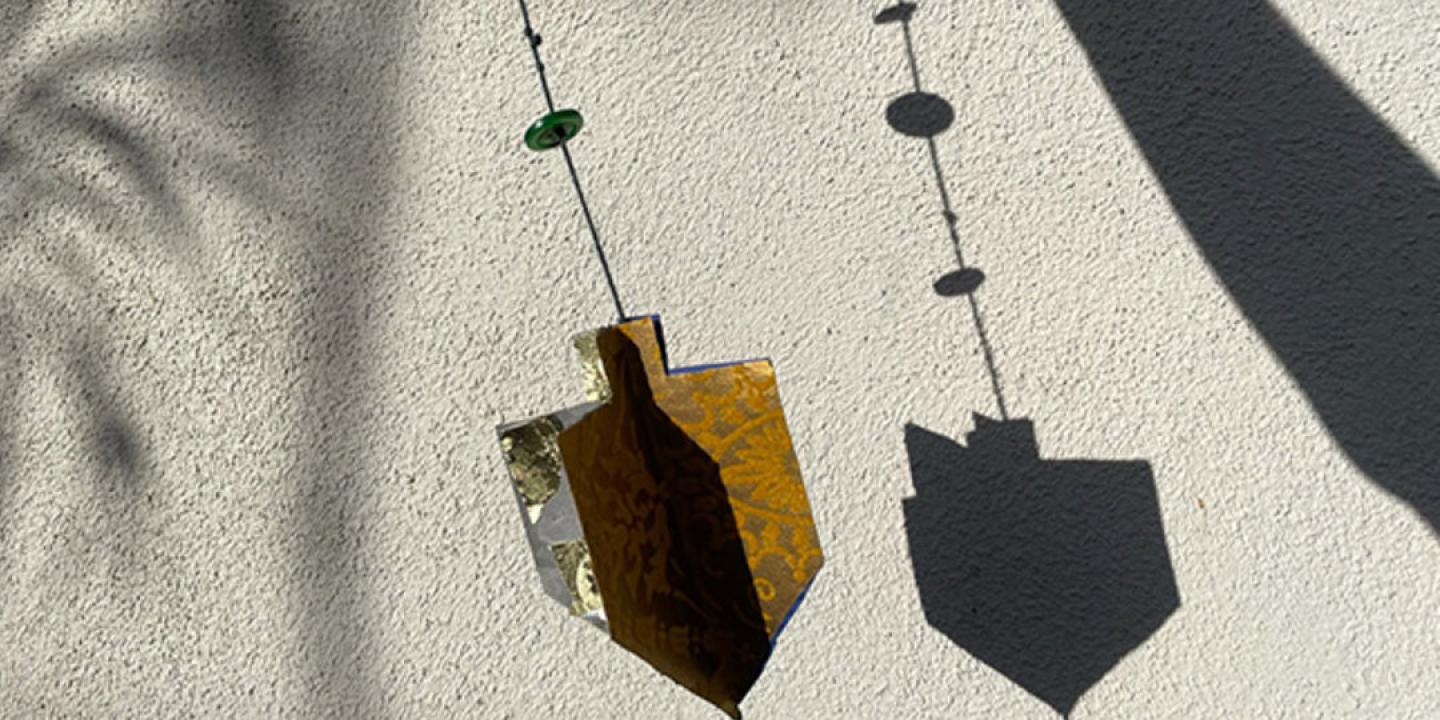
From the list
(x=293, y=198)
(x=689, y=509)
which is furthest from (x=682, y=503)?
(x=293, y=198)

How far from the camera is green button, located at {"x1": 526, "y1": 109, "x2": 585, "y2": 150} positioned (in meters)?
0.64

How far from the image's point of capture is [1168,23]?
0.98 metres

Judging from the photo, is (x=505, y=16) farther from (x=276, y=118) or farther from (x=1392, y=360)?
(x=1392, y=360)

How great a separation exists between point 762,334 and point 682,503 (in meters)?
0.37

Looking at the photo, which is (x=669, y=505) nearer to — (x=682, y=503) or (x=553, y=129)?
(x=682, y=503)

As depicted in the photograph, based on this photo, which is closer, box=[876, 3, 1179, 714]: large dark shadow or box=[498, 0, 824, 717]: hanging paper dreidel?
box=[498, 0, 824, 717]: hanging paper dreidel

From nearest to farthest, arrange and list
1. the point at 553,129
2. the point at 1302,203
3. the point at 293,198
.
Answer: the point at 553,129, the point at 1302,203, the point at 293,198

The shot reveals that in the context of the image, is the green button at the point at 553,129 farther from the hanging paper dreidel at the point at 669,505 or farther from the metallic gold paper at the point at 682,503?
the metallic gold paper at the point at 682,503

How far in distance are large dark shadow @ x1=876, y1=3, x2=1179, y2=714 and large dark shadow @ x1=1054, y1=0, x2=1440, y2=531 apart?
0.63ft

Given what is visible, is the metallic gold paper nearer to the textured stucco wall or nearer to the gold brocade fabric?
the gold brocade fabric

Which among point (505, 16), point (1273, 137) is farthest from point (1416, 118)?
point (505, 16)

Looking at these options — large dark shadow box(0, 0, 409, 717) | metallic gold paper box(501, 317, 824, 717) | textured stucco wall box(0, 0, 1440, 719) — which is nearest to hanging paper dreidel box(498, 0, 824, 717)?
metallic gold paper box(501, 317, 824, 717)

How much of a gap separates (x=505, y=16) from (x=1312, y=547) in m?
1.00

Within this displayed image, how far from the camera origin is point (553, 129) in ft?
2.15
